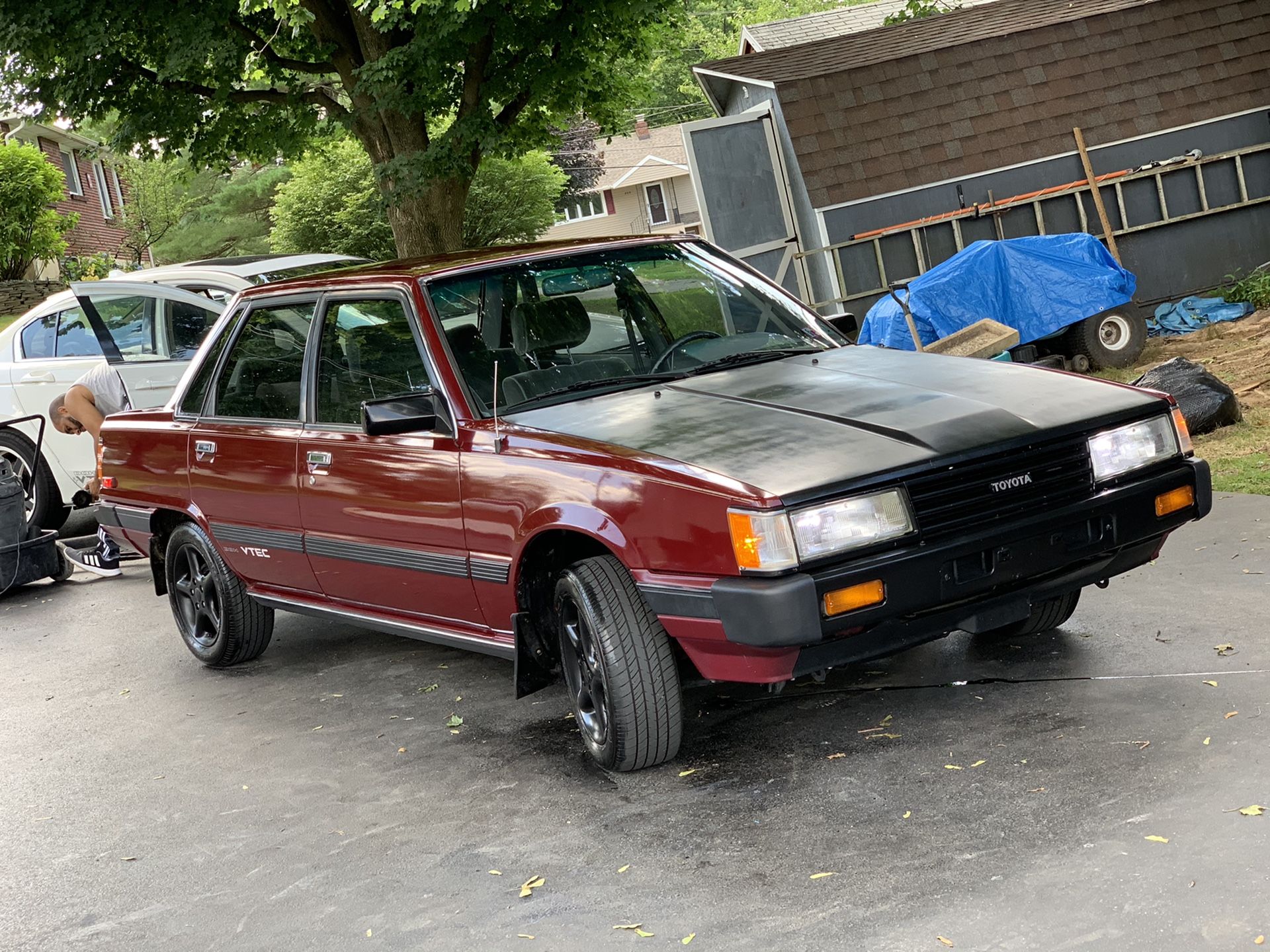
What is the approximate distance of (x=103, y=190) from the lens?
42.4m

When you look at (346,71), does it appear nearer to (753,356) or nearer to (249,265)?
(249,265)

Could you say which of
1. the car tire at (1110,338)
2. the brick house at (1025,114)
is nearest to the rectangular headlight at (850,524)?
the car tire at (1110,338)

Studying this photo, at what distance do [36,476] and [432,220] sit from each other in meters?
5.10

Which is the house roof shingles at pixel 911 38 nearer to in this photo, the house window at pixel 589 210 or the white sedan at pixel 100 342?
the white sedan at pixel 100 342

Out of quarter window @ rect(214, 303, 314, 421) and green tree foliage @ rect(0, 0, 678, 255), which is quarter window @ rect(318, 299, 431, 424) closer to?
quarter window @ rect(214, 303, 314, 421)

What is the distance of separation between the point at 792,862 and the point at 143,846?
2212mm

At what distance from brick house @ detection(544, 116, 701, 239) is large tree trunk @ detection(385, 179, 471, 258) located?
4544cm

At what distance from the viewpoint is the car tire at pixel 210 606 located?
21.5ft

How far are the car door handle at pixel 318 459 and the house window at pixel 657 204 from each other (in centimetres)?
5662

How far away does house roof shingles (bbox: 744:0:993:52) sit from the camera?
27.9 m

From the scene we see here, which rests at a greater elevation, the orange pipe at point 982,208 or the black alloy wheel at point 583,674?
the orange pipe at point 982,208

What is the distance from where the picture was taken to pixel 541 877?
3.90 meters

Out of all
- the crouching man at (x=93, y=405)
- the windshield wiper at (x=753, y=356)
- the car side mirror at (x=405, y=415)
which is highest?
the crouching man at (x=93, y=405)

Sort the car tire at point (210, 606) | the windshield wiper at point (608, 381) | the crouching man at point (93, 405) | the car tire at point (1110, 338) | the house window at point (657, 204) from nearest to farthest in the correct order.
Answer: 1. the windshield wiper at point (608, 381)
2. the car tire at point (210, 606)
3. the crouching man at point (93, 405)
4. the car tire at point (1110, 338)
5. the house window at point (657, 204)
